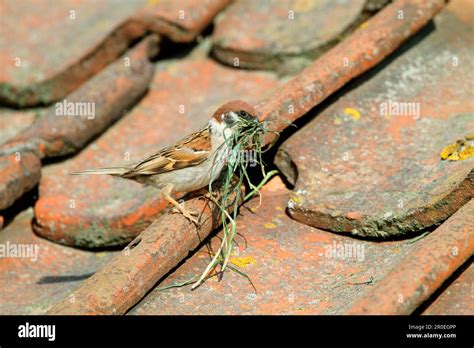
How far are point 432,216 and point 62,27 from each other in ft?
13.4

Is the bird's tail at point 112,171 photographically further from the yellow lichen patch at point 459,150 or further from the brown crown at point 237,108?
the yellow lichen patch at point 459,150

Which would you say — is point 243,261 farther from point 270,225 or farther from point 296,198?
point 296,198

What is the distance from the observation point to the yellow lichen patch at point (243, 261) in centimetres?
440

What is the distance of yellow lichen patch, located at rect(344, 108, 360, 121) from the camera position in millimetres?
5359

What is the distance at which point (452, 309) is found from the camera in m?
3.70

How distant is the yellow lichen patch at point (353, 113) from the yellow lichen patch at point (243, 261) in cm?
134
